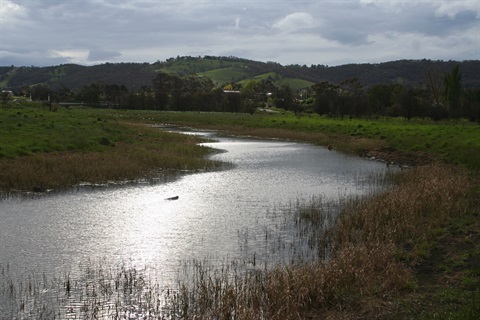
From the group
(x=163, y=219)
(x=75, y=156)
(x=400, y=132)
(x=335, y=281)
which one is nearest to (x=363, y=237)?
(x=335, y=281)

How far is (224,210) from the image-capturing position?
80.7 feet

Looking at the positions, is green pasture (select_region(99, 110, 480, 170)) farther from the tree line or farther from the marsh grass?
the marsh grass

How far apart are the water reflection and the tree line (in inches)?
2232

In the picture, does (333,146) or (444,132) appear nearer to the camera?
(444,132)

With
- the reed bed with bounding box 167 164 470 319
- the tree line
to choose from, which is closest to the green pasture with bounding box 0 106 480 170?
the reed bed with bounding box 167 164 470 319

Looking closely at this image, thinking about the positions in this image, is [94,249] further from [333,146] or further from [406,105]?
[406,105]

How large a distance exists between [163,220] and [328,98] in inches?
3654

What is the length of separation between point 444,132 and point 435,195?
33.3 metres

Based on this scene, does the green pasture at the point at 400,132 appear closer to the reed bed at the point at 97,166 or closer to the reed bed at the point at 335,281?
the reed bed at the point at 335,281

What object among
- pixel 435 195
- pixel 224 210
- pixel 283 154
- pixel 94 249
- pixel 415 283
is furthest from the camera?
pixel 283 154

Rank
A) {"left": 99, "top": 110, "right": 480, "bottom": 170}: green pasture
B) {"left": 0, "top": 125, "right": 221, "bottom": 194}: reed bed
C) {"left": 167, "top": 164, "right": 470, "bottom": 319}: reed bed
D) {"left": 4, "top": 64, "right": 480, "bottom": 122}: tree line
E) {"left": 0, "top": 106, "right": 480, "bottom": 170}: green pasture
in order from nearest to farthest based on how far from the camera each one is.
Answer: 1. {"left": 167, "top": 164, "right": 470, "bottom": 319}: reed bed
2. {"left": 0, "top": 125, "right": 221, "bottom": 194}: reed bed
3. {"left": 0, "top": 106, "right": 480, "bottom": 170}: green pasture
4. {"left": 99, "top": 110, "right": 480, "bottom": 170}: green pasture
5. {"left": 4, "top": 64, "right": 480, "bottom": 122}: tree line

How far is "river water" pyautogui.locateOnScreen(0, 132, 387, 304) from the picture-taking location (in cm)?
1719

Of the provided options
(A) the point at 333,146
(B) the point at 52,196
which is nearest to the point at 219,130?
(A) the point at 333,146

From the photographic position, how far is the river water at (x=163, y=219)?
677 inches
